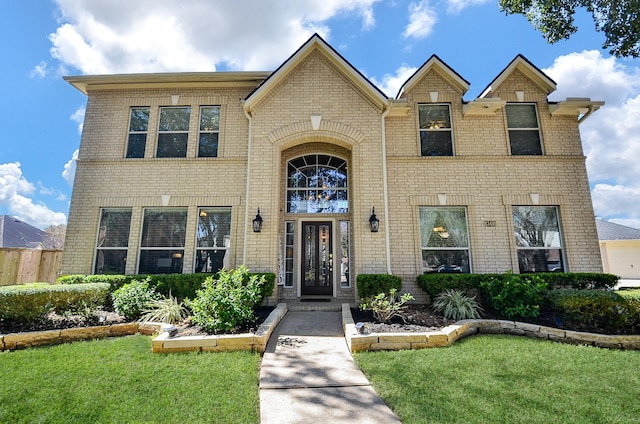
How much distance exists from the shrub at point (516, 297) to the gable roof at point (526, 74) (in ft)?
21.0

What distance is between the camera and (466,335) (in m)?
5.88

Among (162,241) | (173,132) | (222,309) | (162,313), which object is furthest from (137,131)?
(222,309)

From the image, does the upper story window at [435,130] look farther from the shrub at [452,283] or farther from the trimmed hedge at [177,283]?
the trimmed hedge at [177,283]

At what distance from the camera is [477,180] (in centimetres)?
936

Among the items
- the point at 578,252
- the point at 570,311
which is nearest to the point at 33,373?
the point at 570,311

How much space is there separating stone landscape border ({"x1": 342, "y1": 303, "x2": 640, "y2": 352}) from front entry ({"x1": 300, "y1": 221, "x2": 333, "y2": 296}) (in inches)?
118

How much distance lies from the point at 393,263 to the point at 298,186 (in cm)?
393

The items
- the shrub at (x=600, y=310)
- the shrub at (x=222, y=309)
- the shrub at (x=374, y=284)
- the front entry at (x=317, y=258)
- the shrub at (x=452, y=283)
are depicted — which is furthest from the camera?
the front entry at (x=317, y=258)

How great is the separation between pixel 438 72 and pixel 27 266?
15.9 m

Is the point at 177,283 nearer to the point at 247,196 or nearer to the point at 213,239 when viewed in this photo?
the point at 213,239

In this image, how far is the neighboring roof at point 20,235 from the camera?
2133 cm

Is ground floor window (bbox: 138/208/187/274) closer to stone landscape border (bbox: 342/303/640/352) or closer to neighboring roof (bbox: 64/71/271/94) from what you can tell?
neighboring roof (bbox: 64/71/271/94)

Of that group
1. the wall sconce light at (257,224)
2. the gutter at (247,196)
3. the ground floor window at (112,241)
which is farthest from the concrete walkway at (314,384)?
the ground floor window at (112,241)

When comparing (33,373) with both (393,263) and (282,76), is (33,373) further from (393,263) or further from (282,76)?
(282,76)
